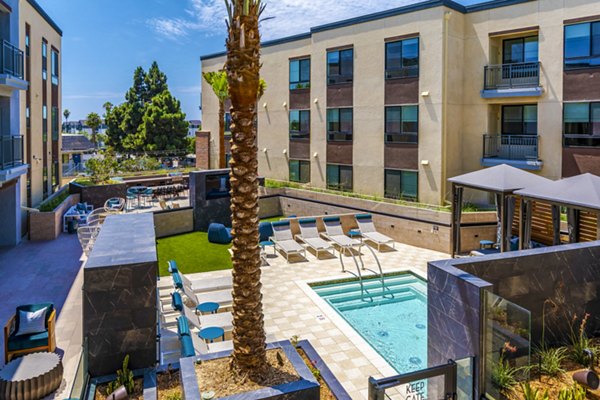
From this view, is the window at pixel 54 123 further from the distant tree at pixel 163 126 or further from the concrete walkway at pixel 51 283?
the distant tree at pixel 163 126

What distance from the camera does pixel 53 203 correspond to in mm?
23188

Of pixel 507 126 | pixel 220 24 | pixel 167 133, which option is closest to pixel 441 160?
pixel 507 126

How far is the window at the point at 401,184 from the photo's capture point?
80.3 ft

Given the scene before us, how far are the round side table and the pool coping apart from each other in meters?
3.13

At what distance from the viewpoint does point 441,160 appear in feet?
75.9

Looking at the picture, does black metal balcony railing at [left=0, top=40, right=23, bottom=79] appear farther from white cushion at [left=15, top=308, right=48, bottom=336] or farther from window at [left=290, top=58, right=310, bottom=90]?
window at [left=290, top=58, right=310, bottom=90]

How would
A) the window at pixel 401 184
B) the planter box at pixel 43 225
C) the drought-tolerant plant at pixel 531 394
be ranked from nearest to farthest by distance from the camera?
the drought-tolerant plant at pixel 531 394 < the planter box at pixel 43 225 < the window at pixel 401 184

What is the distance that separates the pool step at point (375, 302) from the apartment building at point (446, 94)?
947 cm

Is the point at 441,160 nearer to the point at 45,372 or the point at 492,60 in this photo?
the point at 492,60

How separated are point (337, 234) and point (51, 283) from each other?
11228 millimetres

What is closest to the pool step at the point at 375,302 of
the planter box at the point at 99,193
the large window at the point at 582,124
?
the large window at the point at 582,124

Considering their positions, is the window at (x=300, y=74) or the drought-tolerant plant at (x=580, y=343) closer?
the drought-tolerant plant at (x=580, y=343)

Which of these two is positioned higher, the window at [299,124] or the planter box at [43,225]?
the window at [299,124]

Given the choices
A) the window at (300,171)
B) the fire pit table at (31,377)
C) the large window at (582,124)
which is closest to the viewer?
the fire pit table at (31,377)
